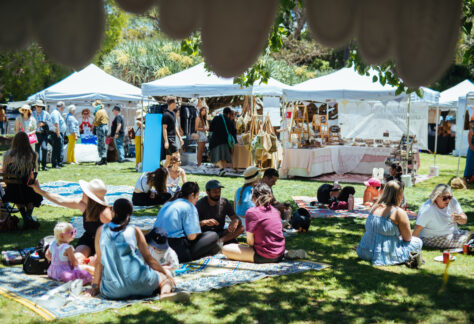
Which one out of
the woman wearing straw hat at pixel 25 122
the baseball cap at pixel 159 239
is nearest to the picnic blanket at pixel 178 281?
the baseball cap at pixel 159 239

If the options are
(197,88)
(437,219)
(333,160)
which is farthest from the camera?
(333,160)

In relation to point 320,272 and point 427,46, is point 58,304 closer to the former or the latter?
point 320,272

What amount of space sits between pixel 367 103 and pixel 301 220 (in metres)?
10.4

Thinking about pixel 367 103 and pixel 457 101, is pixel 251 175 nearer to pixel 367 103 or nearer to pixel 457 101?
pixel 367 103

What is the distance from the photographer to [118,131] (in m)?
13.7

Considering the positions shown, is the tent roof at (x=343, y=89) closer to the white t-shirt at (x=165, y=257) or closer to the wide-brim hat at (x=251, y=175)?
the wide-brim hat at (x=251, y=175)

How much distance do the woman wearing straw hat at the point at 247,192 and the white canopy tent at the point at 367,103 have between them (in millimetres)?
4941

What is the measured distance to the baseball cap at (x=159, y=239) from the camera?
471 cm

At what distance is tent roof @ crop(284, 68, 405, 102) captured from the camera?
1032cm

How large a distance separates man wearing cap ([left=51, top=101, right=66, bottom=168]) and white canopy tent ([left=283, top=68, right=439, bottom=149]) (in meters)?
5.43

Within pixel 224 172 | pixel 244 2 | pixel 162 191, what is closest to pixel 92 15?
pixel 244 2

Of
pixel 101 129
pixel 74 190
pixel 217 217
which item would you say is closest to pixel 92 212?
pixel 217 217

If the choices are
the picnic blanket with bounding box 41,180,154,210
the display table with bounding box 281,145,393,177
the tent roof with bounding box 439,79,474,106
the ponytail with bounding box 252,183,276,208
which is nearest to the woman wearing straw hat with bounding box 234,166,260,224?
the ponytail with bounding box 252,183,276,208

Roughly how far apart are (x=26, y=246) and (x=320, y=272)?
3138mm
